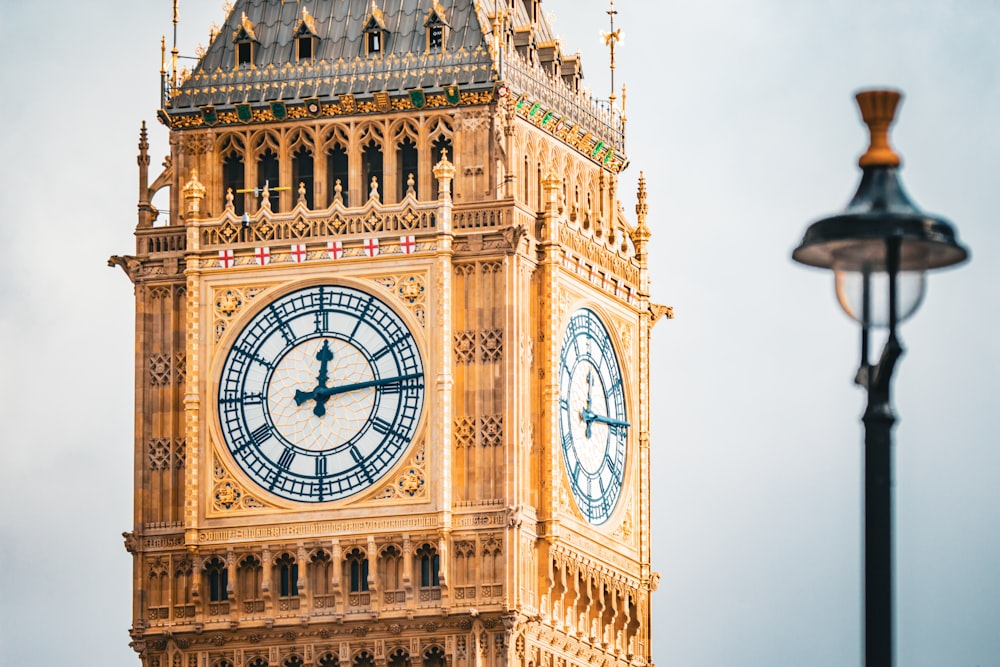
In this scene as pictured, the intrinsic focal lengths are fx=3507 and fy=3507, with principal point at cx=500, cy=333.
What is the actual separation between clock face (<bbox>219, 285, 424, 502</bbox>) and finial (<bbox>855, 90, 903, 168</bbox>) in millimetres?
25044

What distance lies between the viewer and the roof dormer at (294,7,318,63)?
158ft

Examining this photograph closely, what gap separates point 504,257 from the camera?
46188mm

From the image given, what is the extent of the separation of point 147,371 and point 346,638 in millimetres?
4867

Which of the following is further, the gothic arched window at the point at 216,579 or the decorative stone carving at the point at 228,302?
the decorative stone carving at the point at 228,302

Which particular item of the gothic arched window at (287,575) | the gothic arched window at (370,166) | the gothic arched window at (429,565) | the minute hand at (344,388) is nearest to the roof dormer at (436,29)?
the gothic arched window at (370,166)

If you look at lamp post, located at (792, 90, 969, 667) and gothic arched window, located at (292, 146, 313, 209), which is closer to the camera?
lamp post, located at (792, 90, 969, 667)

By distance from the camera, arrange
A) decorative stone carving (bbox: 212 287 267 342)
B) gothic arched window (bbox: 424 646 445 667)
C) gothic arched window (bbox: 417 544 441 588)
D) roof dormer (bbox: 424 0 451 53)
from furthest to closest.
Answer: roof dormer (bbox: 424 0 451 53), decorative stone carving (bbox: 212 287 267 342), gothic arched window (bbox: 417 544 441 588), gothic arched window (bbox: 424 646 445 667)

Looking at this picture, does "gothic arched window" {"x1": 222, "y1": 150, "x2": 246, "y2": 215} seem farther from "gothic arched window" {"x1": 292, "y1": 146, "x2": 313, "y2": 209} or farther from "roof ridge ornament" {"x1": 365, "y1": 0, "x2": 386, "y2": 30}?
"roof ridge ornament" {"x1": 365, "y1": 0, "x2": 386, "y2": 30}

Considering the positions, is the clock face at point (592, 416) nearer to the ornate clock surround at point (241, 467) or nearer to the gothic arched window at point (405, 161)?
the ornate clock surround at point (241, 467)

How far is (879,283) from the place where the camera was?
20.8m

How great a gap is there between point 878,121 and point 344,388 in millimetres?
25346

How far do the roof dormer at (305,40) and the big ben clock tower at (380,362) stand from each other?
0.03 m

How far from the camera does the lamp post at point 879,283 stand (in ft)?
68.0

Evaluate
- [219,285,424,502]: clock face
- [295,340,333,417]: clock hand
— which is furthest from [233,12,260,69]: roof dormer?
[295,340,333,417]: clock hand
